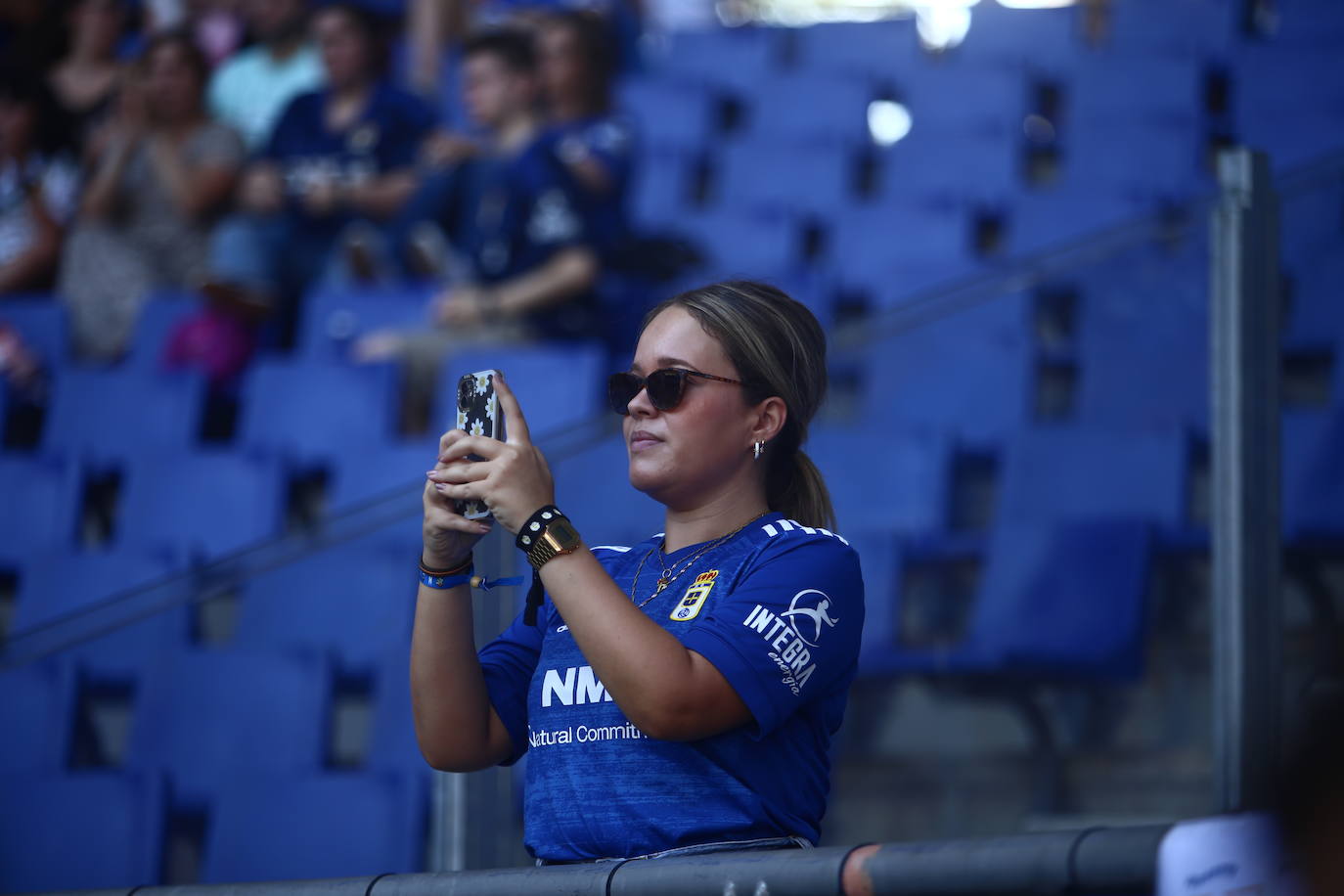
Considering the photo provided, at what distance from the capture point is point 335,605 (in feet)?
10.8

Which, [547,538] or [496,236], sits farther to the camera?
[496,236]

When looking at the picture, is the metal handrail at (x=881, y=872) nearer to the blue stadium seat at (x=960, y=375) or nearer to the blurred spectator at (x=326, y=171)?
the blue stadium seat at (x=960, y=375)

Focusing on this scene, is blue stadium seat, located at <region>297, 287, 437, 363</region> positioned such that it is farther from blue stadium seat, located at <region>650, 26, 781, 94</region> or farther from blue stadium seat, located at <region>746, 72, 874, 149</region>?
blue stadium seat, located at <region>650, 26, 781, 94</region>

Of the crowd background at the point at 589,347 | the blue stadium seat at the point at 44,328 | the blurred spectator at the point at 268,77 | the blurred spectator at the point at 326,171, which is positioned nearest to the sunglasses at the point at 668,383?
the crowd background at the point at 589,347

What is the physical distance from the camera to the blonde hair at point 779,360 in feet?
5.41

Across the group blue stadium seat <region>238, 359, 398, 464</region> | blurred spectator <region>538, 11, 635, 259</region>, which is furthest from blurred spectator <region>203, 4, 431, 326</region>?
blurred spectator <region>538, 11, 635, 259</region>

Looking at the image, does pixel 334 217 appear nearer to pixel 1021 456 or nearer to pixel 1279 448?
pixel 1021 456

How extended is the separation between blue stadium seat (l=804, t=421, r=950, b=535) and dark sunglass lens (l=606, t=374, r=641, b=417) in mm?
1645

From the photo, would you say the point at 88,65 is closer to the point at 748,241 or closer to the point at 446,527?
the point at 748,241

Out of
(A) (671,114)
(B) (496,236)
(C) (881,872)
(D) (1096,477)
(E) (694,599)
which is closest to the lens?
(C) (881,872)

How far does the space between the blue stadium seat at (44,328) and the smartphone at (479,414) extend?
177 inches

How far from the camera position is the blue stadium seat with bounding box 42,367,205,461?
507 cm

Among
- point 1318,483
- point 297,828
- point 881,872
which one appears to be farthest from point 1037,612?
point 881,872

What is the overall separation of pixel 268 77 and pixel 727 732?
5.68 meters
